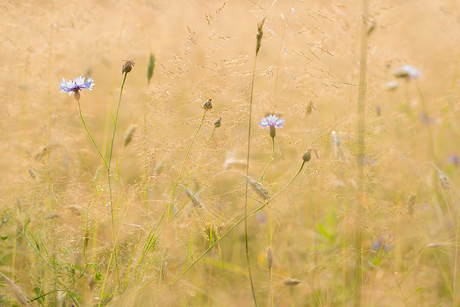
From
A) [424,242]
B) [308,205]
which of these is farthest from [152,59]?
[424,242]

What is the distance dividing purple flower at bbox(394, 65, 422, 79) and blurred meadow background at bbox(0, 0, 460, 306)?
48 millimetres

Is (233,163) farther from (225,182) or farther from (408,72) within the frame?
(408,72)

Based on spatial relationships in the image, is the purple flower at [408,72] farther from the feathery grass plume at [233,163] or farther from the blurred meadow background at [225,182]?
the feathery grass plume at [233,163]

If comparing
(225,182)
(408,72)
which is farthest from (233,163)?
(408,72)

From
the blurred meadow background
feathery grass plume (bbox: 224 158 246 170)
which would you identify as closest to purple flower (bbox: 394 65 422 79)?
the blurred meadow background

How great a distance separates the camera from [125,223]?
4.54 ft

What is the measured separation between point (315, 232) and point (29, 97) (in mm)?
1923

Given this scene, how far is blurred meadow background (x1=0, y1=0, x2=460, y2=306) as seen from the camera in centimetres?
132

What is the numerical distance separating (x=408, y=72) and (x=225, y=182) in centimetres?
153

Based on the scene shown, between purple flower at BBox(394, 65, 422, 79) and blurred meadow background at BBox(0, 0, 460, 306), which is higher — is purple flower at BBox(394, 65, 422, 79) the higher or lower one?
the higher one

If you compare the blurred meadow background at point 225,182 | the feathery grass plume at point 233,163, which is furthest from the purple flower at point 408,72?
the feathery grass plume at point 233,163

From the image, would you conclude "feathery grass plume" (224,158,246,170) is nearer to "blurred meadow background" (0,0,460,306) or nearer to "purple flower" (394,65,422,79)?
"blurred meadow background" (0,0,460,306)

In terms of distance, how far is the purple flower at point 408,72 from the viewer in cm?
233

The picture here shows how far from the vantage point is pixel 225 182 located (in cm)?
256
